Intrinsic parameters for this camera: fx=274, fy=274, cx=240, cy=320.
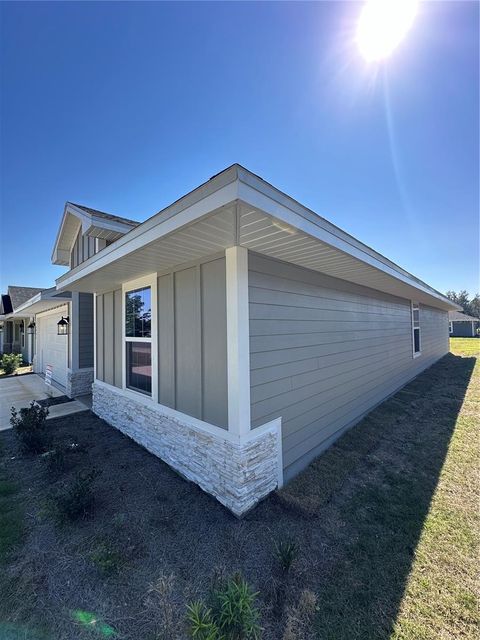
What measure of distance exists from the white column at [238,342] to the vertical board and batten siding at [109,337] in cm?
334

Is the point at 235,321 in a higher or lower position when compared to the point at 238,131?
lower

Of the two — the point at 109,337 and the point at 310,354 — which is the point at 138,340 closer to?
the point at 109,337

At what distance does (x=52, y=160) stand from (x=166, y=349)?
6656 millimetres

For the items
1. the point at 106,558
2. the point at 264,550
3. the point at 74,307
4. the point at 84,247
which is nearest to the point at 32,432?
the point at 106,558

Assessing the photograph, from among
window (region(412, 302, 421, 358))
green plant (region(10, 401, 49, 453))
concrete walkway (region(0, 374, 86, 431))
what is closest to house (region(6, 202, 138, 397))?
concrete walkway (region(0, 374, 86, 431))

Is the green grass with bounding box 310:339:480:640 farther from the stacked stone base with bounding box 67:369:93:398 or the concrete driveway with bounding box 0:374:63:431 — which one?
the stacked stone base with bounding box 67:369:93:398

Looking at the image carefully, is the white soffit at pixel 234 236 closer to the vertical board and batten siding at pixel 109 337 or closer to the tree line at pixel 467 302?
the vertical board and batten siding at pixel 109 337

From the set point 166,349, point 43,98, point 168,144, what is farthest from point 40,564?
point 43,98

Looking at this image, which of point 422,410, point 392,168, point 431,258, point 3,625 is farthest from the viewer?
point 431,258

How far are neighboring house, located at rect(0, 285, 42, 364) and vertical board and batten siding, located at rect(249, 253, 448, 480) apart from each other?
56.0 feet

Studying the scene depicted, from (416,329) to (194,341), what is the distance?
990cm

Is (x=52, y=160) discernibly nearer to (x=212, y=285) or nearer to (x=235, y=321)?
(x=212, y=285)

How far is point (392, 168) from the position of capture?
6.87 m

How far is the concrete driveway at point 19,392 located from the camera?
6.88 meters
